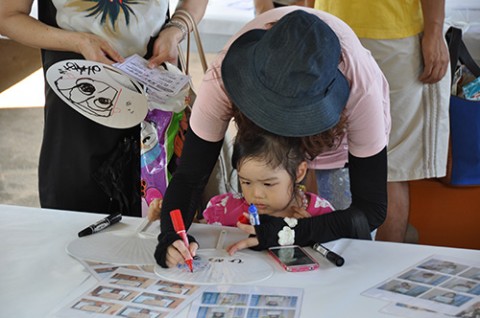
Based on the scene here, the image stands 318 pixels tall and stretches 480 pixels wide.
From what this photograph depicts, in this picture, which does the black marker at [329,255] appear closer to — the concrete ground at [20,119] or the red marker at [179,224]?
the red marker at [179,224]

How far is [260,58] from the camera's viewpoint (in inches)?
60.7

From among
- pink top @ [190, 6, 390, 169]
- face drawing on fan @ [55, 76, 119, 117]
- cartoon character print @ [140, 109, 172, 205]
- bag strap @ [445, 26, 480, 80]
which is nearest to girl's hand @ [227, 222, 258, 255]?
pink top @ [190, 6, 390, 169]

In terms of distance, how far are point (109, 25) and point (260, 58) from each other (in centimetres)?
68

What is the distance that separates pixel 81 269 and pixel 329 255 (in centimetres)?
51

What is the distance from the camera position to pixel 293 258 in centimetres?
161

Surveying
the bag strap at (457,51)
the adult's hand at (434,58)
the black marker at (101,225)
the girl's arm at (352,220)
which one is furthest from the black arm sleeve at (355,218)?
the bag strap at (457,51)

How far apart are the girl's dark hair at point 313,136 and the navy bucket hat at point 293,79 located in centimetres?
10

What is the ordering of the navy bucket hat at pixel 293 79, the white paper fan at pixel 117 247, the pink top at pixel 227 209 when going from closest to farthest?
the navy bucket hat at pixel 293 79, the white paper fan at pixel 117 247, the pink top at pixel 227 209

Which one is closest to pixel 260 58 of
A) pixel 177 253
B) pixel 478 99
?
Result: pixel 177 253

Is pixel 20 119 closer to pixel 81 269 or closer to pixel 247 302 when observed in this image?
pixel 81 269

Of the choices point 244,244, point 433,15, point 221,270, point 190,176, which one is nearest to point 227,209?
point 190,176

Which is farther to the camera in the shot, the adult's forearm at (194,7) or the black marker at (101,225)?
the adult's forearm at (194,7)

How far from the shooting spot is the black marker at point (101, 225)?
1.75 meters

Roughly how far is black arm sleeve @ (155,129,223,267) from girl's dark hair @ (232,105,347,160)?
3.7 inches
